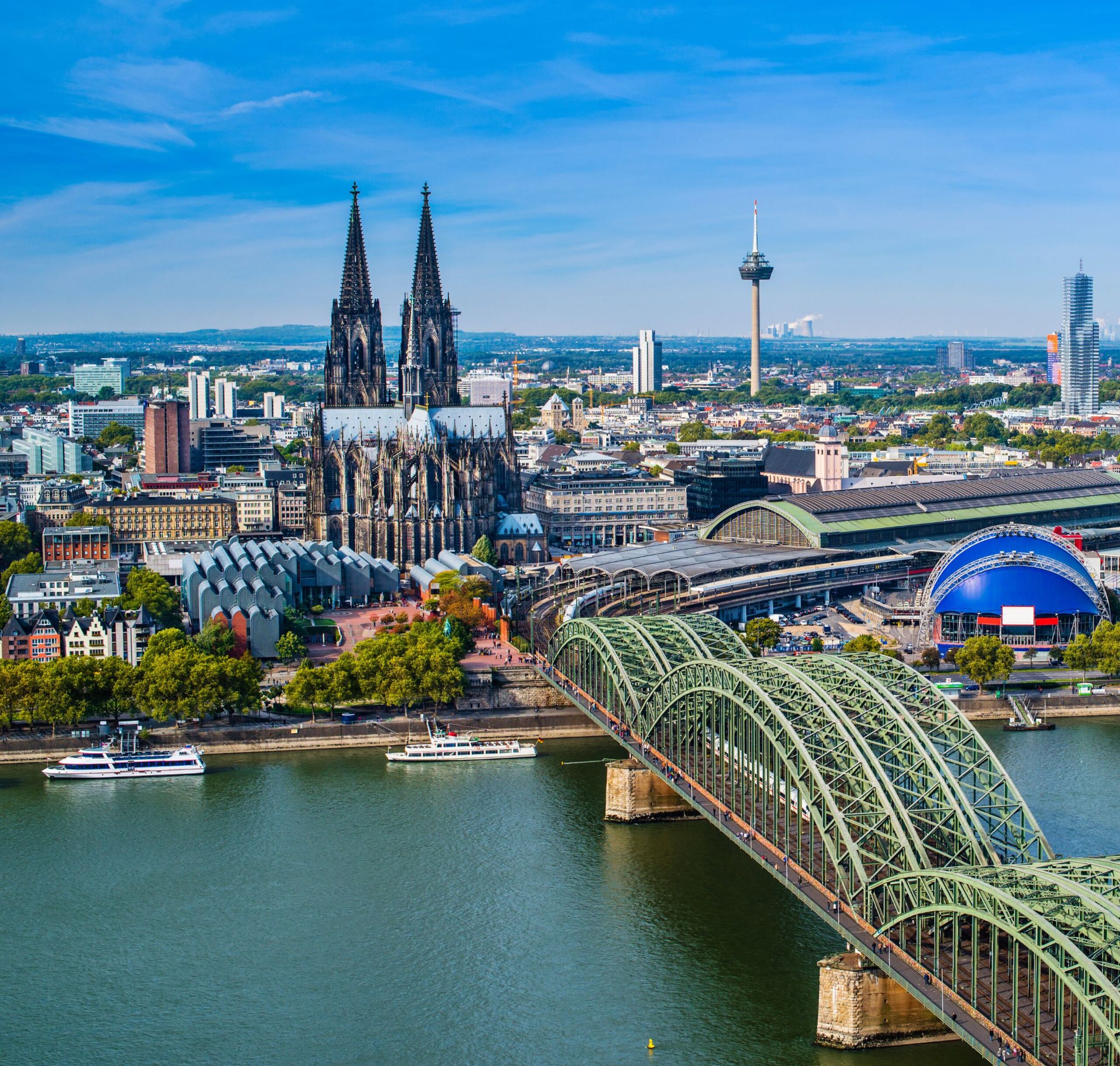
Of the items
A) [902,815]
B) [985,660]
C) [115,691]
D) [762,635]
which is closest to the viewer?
[902,815]

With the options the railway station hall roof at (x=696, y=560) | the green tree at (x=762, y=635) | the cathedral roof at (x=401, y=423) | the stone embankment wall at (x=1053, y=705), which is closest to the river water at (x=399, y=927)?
the stone embankment wall at (x=1053, y=705)

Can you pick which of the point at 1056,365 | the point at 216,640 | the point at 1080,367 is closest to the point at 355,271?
the point at 216,640

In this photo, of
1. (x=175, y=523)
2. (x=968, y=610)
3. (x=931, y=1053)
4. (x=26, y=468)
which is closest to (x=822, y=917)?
(x=931, y=1053)

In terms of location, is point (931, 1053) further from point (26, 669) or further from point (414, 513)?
point (414, 513)

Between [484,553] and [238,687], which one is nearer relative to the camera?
[238,687]

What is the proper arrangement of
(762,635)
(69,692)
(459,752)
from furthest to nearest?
(762,635), (69,692), (459,752)

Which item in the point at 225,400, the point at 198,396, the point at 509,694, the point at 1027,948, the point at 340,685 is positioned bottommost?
the point at 509,694

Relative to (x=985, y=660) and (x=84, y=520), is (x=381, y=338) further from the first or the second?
(x=985, y=660)
